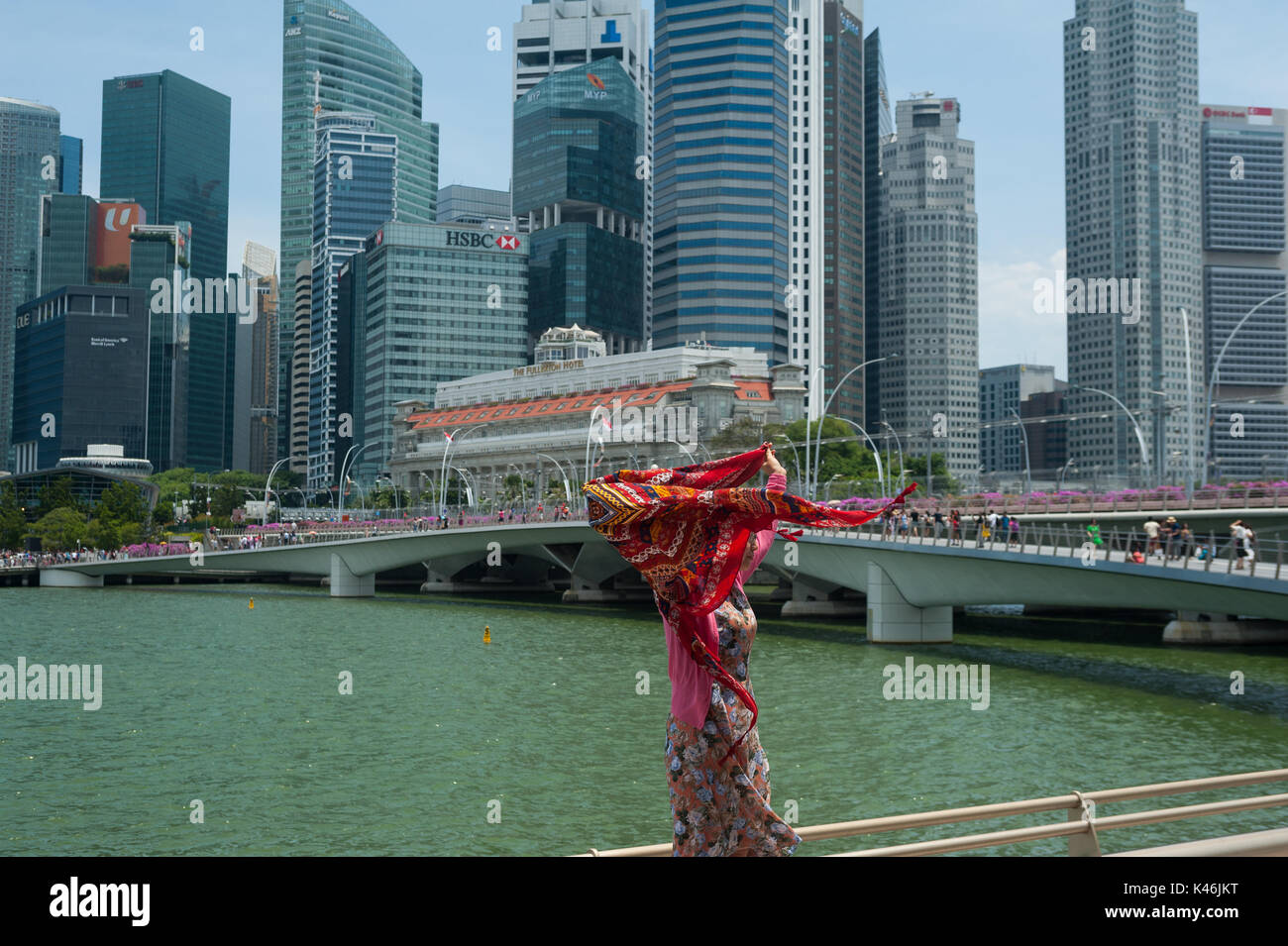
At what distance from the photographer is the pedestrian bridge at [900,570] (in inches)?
1298

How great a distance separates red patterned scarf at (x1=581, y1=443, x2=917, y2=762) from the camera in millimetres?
7117

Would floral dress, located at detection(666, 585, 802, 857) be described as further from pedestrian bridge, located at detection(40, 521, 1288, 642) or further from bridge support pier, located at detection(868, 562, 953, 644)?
bridge support pier, located at detection(868, 562, 953, 644)

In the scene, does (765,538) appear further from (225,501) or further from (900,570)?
(225,501)

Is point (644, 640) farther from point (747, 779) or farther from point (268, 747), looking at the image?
point (747, 779)

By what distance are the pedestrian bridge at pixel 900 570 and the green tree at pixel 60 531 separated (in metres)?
17.1

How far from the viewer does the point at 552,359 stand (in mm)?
187500

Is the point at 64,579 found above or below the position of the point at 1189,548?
below

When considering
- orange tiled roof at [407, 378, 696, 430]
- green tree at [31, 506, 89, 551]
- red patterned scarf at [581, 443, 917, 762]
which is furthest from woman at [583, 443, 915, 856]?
orange tiled roof at [407, 378, 696, 430]

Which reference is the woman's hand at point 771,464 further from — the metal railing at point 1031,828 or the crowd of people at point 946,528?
the crowd of people at point 946,528

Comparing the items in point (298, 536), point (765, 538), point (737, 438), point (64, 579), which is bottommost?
point (64, 579)

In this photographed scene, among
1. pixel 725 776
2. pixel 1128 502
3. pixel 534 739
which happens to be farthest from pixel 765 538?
pixel 1128 502

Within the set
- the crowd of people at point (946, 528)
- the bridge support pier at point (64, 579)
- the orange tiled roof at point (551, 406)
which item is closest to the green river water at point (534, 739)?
the crowd of people at point (946, 528)

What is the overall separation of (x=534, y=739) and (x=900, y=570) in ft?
77.3
